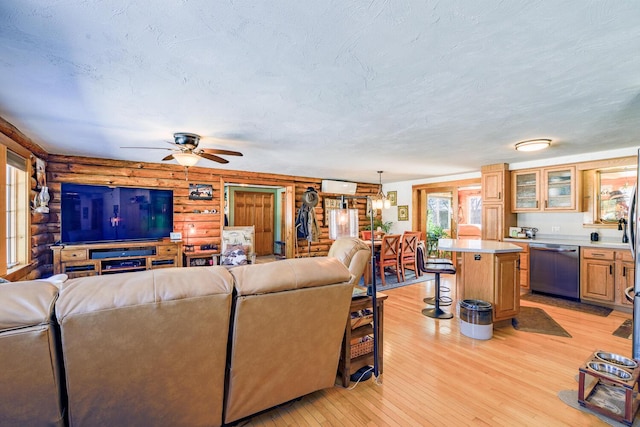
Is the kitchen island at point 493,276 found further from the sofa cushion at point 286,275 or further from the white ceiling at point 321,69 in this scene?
the sofa cushion at point 286,275

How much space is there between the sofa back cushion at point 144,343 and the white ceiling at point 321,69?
121 centimetres

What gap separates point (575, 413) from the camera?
77.2 inches

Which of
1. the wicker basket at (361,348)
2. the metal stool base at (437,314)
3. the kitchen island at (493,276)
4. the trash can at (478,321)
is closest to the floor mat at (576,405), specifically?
the trash can at (478,321)

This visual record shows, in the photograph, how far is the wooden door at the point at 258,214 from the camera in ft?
25.8

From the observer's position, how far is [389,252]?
562cm

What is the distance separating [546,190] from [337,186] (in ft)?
13.2

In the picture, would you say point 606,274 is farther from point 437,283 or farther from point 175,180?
point 175,180

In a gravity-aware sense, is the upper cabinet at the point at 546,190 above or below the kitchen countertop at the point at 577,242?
above

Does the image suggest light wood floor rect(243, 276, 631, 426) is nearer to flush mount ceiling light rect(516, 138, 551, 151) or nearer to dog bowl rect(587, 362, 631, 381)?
dog bowl rect(587, 362, 631, 381)

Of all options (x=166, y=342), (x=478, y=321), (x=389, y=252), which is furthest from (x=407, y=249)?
(x=166, y=342)

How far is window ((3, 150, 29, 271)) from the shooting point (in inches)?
135

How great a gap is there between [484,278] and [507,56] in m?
2.50

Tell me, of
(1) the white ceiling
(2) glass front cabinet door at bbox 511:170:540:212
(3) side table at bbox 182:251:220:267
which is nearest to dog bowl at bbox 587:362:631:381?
(1) the white ceiling

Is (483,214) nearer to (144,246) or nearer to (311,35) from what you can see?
(311,35)
